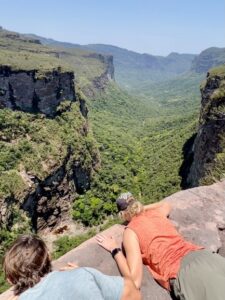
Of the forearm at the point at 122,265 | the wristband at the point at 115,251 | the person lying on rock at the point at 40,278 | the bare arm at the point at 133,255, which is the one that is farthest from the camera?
the wristband at the point at 115,251

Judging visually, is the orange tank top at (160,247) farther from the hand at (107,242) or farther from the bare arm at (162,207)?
the bare arm at (162,207)

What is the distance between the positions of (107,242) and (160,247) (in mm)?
1219

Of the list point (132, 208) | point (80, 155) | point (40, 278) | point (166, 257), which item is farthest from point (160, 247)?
point (80, 155)

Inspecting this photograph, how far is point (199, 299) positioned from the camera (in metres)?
5.91

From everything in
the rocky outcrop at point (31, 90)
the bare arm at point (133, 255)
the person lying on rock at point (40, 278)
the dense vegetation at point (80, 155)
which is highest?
the person lying on rock at point (40, 278)

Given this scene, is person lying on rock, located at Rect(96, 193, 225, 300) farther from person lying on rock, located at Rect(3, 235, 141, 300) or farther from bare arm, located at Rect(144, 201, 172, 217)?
person lying on rock, located at Rect(3, 235, 141, 300)

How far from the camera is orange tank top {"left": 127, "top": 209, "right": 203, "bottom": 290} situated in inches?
267

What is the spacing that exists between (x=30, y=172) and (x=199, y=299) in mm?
44071

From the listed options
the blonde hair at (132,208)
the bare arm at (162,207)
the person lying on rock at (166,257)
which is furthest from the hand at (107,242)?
the bare arm at (162,207)

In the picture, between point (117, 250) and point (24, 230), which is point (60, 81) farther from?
point (117, 250)

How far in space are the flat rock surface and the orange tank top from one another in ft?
1.27

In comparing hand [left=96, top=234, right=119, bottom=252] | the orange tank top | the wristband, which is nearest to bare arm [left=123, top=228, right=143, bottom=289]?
the orange tank top

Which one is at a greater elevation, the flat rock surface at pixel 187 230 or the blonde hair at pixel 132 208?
the blonde hair at pixel 132 208

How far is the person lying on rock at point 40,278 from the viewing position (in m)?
5.16
